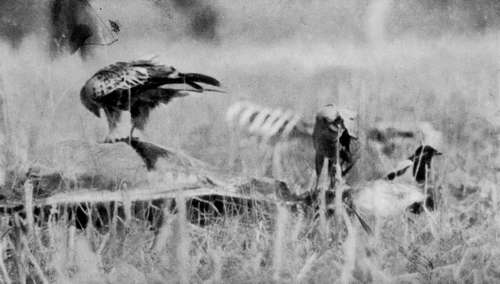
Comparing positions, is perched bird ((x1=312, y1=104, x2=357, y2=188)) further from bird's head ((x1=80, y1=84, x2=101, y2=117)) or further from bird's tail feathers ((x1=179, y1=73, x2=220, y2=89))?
bird's head ((x1=80, y1=84, x2=101, y2=117))

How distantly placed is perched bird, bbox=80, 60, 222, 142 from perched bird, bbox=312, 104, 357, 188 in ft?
1.83

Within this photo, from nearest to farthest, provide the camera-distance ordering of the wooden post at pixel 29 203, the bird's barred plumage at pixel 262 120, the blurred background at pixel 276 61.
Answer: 1. the wooden post at pixel 29 203
2. the blurred background at pixel 276 61
3. the bird's barred plumage at pixel 262 120

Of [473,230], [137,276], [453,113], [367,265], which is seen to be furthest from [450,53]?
[137,276]

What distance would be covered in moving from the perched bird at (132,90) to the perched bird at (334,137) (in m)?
0.56

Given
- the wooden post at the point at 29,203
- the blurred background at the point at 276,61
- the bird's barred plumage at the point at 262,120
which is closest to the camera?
the wooden post at the point at 29,203

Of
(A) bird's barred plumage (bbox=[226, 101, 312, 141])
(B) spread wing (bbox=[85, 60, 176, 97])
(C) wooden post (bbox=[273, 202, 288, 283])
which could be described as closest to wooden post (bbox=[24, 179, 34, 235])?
(B) spread wing (bbox=[85, 60, 176, 97])

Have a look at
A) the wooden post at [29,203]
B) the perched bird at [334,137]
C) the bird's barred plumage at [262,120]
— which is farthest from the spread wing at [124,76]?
the perched bird at [334,137]

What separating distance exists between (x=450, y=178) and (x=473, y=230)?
28 centimetres

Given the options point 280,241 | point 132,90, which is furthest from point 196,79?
point 280,241

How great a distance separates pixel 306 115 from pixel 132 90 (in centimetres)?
86

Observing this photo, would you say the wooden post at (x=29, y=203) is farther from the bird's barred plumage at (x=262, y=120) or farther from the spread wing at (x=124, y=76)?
the bird's barred plumage at (x=262, y=120)

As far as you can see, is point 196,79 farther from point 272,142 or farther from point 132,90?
point 272,142

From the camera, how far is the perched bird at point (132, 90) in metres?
3.97

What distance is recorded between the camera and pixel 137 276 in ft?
12.3
